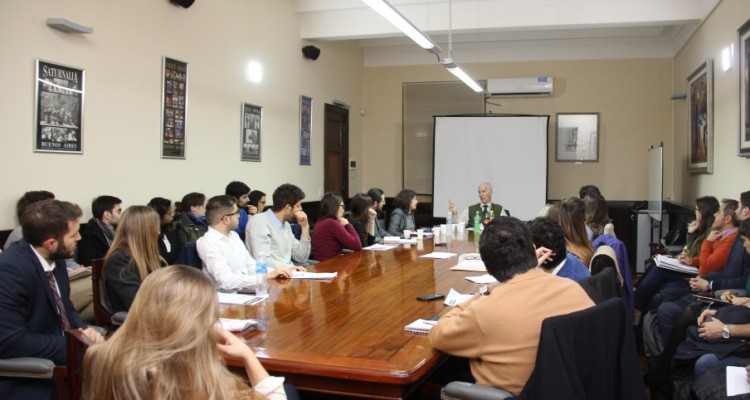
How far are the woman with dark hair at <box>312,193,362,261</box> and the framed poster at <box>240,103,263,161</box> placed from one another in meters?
1.99

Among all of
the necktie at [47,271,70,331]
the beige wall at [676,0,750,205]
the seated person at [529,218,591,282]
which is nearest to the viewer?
the necktie at [47,271,70,331]

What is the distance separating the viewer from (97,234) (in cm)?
457

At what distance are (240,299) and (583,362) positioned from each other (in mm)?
1661

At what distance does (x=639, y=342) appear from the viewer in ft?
14.8

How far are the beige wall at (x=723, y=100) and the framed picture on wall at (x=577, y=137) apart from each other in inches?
67.2

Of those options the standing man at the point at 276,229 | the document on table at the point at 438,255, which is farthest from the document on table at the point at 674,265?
the standing man at the point at 276,229

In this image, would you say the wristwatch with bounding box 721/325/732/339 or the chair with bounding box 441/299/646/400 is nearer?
the chair with bounding box 441/299/646/400

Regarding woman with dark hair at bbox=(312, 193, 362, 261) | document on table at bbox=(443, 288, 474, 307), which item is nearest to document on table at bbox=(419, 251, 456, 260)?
woman with dark hair at bbox=(312, 193, 362, 261)

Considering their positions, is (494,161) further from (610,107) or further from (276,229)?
(276,229)

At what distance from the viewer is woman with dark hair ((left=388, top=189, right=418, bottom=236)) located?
674cm

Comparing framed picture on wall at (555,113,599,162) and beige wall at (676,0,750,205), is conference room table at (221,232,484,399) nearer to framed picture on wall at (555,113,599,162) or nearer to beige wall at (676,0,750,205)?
beige wall at (676,0,750,205)

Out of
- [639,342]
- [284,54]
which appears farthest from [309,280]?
[284,54]

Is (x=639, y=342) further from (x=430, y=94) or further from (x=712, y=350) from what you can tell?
(x=430, y=94)

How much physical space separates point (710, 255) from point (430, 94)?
19.9 ft
